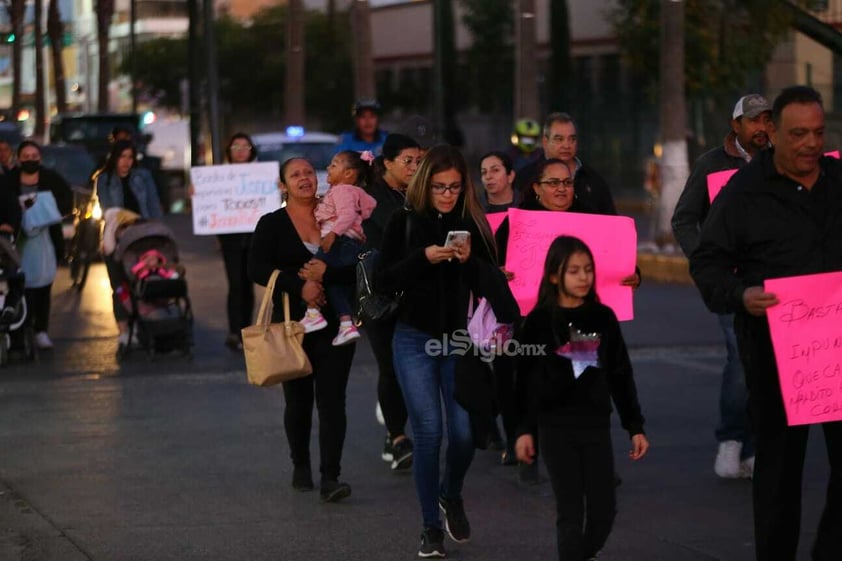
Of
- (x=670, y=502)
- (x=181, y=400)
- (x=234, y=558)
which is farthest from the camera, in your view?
(x=181, y=400)

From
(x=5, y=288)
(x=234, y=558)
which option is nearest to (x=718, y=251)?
(x=234, y=558)

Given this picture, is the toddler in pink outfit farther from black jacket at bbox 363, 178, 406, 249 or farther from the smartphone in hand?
the smartphone in hand

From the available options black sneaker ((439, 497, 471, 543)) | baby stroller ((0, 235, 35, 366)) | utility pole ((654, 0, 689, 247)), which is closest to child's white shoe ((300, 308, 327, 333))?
black sneaker ((439, 497, 471, 543))

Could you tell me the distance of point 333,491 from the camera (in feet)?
27.7

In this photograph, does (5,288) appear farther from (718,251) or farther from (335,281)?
(718,251)

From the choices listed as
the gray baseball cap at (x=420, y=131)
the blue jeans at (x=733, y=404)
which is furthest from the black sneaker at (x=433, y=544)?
the gray baseball cap at (x=420, y=131)

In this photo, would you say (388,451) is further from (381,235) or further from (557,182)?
(557,182)

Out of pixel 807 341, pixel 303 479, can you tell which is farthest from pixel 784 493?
pixel 303 479

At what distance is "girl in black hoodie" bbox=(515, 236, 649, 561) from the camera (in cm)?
631

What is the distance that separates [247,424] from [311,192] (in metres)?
2.52

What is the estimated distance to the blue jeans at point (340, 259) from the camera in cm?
859

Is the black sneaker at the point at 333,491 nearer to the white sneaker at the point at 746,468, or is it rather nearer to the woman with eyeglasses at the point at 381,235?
the woman with eyeglasses at the point at 381,235

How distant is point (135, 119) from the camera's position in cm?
3956

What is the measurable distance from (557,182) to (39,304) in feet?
23.5
